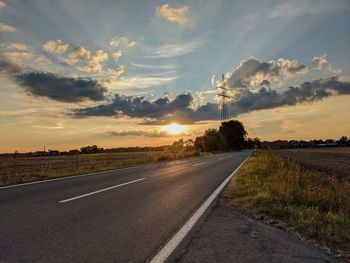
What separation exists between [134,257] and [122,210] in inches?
141

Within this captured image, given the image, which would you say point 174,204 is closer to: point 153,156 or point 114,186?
point 114,186

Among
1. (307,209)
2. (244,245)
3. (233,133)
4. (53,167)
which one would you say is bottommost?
(244,245)

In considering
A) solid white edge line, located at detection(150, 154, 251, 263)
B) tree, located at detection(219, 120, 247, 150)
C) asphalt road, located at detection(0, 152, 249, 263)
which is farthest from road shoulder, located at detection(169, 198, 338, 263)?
tree, located at detection(219, 120, 247, 150)

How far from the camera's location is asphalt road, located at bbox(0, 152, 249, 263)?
5.23m

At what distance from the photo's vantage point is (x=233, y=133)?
494 ft

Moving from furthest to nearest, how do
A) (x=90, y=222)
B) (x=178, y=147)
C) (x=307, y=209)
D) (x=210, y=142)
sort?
(x=210, y=142) < (x=178, y=147) < (x=307, y=209) < (x=90, y=222)

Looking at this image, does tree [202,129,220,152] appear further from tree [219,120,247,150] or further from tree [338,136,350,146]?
tree [338,136,350,146]

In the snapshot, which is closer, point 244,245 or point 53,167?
point 244,245

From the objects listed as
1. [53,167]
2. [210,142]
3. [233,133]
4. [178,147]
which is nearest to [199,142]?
[210,142]

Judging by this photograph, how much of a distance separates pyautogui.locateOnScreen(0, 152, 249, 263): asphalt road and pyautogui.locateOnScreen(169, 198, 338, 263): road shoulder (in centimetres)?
52

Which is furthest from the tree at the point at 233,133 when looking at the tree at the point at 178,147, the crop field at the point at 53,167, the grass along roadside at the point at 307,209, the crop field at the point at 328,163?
the grass along roadside at the point at 307,209

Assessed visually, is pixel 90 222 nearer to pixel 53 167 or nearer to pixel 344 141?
pixel 53 167

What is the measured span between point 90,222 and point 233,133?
5727 inches

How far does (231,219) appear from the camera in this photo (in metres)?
7.84
